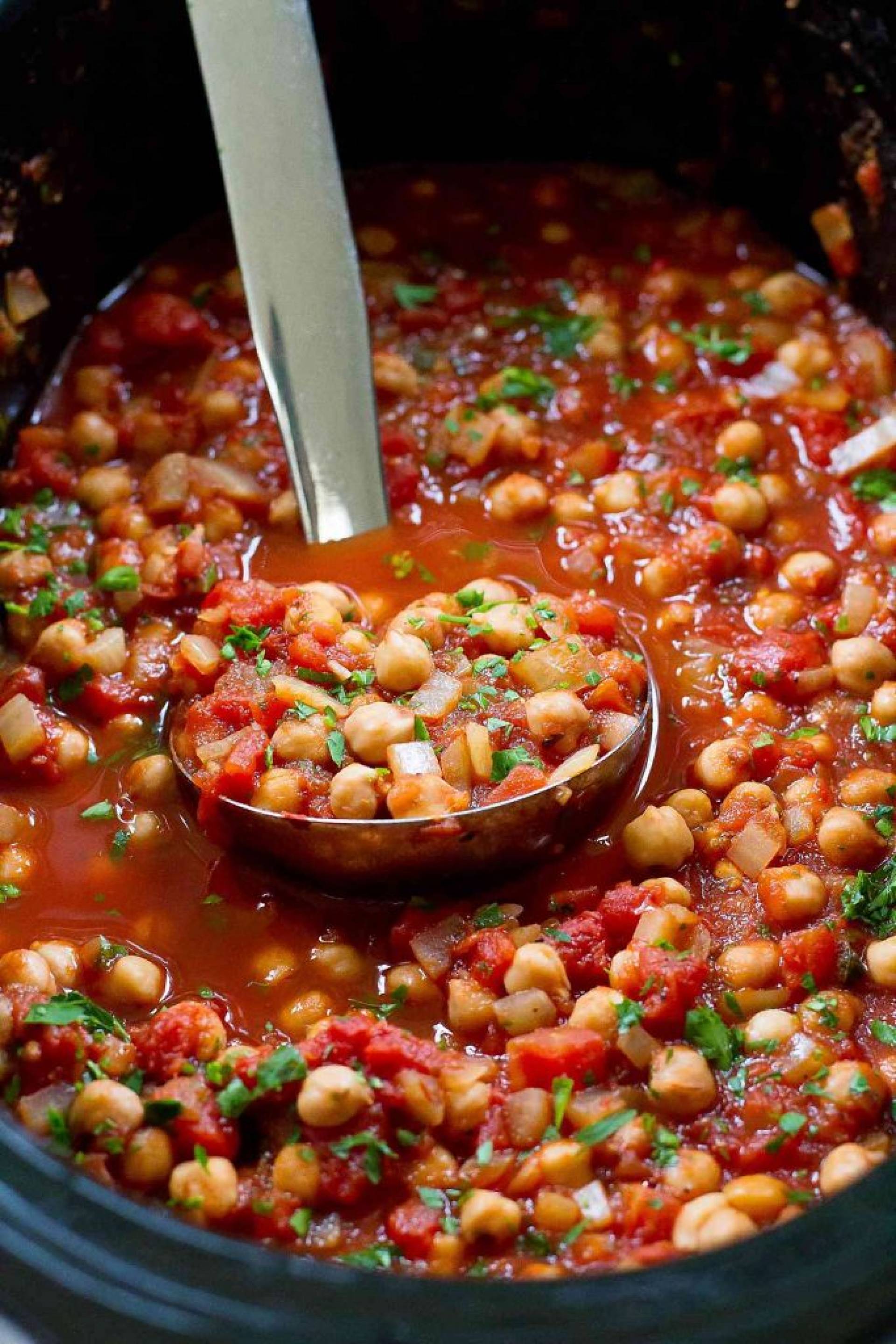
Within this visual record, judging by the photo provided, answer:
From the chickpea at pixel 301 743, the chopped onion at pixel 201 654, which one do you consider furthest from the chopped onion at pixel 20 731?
the chickpea at pixel 301 743

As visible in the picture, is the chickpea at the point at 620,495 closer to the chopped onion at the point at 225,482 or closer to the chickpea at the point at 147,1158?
the chopped onion at the point at 225,482

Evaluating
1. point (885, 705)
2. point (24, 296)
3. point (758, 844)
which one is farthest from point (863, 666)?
point (24, 296)

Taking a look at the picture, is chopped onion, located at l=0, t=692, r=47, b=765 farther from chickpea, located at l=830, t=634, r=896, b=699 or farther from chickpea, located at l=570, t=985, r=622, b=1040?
chickpea, located at l=830, t=634, r=896, b=699

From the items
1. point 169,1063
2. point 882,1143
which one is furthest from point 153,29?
point 882,1143

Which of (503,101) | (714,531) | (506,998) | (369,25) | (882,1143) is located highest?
(369,25)

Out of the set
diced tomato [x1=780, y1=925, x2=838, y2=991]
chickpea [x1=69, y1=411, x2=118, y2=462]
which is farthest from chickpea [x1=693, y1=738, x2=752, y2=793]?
chickpea [x1=69, y1=411, x2=118, y2=462]

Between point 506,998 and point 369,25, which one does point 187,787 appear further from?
point 369,25
